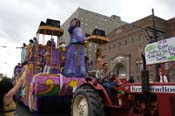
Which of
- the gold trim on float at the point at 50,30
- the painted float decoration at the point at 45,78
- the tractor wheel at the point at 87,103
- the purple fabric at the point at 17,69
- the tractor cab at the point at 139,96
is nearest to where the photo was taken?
the tractor cab at the point at 139,96

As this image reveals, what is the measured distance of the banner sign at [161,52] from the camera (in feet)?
17.0

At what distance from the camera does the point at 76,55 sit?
10.9 meters

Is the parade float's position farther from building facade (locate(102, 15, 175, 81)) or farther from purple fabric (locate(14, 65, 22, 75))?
building facade (locate(102, 15, 175, 81))

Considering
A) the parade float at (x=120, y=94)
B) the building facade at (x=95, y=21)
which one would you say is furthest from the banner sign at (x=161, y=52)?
the building facade at (x=95, y=21)

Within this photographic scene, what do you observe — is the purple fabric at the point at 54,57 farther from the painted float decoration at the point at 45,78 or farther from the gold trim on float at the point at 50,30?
the gold trim on float at the point at 50,30

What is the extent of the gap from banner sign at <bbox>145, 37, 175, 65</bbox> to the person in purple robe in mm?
5359

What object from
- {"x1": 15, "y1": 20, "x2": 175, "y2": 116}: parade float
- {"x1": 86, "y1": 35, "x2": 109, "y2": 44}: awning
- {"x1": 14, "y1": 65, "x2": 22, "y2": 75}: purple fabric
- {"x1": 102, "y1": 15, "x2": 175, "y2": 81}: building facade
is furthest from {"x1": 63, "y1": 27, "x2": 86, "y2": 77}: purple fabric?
{"x1": 102, "y1": 15, "x2": 175, "y2": 81}: building facade

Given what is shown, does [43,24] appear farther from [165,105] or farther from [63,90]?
[165,105]

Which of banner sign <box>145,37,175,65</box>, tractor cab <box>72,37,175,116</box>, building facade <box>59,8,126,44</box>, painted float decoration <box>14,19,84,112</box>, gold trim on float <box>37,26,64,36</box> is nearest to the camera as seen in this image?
banner sign <box>145,37,175,65</box>

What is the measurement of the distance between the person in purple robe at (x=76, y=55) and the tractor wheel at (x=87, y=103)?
131 inches

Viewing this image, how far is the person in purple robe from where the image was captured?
425 inches

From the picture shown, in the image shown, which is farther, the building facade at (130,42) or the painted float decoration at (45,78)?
the building facade at (130,42)

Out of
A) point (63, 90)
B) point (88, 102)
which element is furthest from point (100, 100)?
point (63, 90)

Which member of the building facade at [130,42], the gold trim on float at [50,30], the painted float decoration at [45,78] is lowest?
the painted float decoration at [45,78]
